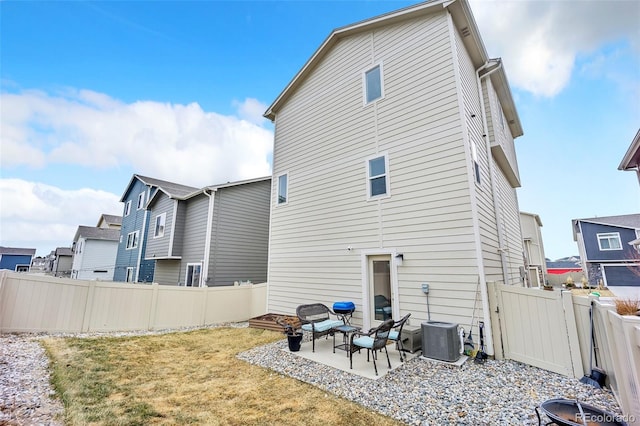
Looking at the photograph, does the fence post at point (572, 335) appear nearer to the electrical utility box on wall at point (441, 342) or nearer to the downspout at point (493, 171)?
the electrical utility box on wall at point (441, 342)

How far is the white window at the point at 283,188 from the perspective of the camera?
982cm

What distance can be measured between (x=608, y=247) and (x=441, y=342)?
25.9 meters

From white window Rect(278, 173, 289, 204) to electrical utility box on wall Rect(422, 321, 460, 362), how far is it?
6375 millimetres

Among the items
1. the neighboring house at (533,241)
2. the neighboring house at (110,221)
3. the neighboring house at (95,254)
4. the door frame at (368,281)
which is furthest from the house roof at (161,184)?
the neighboring house at (533,241)

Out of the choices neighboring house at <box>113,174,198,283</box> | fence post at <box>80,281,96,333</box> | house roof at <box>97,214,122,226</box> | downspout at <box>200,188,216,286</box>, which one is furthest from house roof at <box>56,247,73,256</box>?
fence post at <box>80,281,96,333</box>

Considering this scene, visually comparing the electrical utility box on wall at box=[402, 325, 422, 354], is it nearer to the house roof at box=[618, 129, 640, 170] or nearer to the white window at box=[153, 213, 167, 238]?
the house roof at box=[618, 129, 640, 170]

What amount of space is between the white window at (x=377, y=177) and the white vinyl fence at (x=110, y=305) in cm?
627

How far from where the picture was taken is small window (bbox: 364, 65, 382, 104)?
774 centimetres

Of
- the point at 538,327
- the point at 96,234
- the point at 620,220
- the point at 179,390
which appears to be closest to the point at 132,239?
the point at 96,234

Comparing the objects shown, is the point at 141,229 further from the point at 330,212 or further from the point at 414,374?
the point at 414,374

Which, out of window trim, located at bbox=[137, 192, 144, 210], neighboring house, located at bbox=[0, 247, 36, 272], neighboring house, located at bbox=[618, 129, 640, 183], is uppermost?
window trim, located at bbox=[137, 192, 144, 210]

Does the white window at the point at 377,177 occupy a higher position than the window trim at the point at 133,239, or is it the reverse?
the white window at the point at 377,177

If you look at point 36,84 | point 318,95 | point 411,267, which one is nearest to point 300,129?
point 318,95

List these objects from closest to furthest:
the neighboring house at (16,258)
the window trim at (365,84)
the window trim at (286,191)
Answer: the window trim at (365,84) < the window trim at (286,191) < the neighboring house at (16,258)
